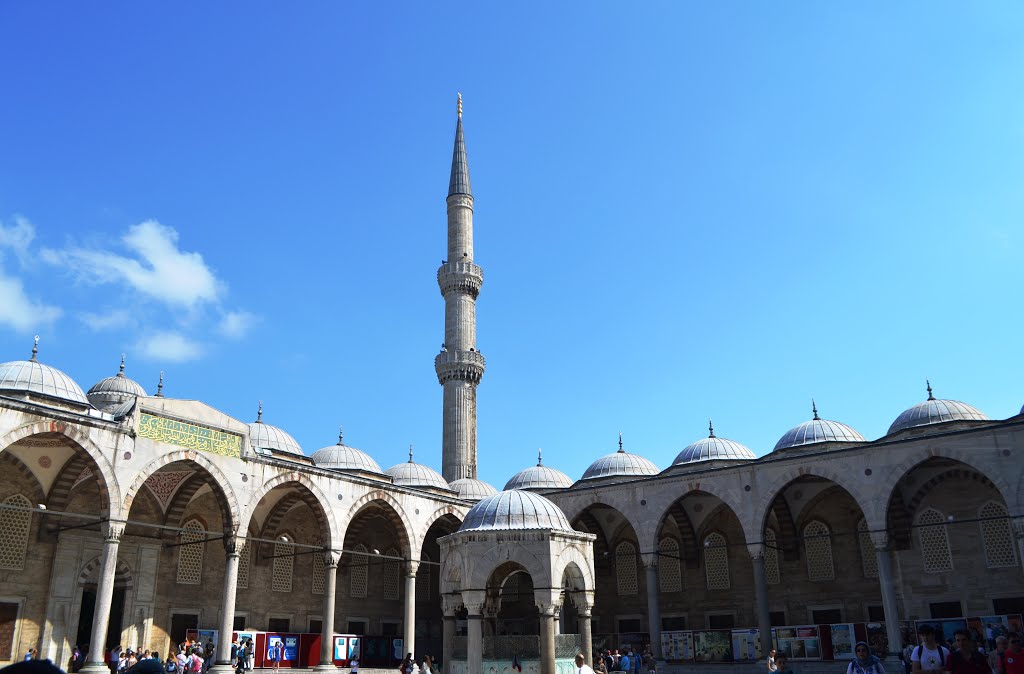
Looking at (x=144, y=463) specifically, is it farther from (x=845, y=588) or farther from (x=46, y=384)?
(x=845, y=588)

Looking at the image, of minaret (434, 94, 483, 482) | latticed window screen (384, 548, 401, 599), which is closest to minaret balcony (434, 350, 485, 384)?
minaret (434, 94, 483, 482)

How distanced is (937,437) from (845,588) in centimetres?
609

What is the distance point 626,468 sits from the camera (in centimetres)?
2808

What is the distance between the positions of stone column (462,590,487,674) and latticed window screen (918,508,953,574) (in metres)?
13.3

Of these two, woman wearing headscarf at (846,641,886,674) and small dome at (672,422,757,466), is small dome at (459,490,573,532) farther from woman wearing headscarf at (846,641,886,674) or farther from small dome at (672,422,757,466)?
small dome at (672,422,757,466)

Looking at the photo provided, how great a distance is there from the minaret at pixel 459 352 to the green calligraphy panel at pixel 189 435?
1347 centimetres

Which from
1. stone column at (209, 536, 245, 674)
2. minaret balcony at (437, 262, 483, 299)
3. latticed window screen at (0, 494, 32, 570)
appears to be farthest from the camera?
minaret balcony at (437, 262, 483, 299)

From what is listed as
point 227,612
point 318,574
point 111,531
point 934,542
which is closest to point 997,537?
point 934,542

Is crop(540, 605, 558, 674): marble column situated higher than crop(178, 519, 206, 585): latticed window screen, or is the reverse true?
crop(178, 519, 206, 585): latticed window screen

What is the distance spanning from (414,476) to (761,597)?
38.2ft

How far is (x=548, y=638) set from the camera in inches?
495

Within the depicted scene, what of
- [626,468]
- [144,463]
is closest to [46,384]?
[144,463]

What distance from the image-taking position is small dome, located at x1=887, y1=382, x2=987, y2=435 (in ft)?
76.4

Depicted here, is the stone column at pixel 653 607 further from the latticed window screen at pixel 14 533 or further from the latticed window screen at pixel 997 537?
the latticed window screen at pixel 14 533
